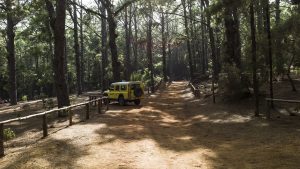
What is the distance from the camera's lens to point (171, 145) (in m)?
13.0

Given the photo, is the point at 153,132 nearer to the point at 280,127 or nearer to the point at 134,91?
the point at 280,127

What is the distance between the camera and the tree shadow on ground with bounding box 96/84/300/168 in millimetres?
10539

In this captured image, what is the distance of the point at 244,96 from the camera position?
81.3ft

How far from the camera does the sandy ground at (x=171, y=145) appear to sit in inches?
403

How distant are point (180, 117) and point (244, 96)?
5.18 meters

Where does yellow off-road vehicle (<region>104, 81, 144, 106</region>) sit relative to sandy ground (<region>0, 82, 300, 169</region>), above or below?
above

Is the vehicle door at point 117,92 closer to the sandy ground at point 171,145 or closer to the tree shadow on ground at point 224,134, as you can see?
the tree shadow on ground at point 224,134

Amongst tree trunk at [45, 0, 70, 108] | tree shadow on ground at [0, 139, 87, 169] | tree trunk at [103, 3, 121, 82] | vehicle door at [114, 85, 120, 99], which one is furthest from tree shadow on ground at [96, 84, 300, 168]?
tree trunk at [103, 3, 121, 82]

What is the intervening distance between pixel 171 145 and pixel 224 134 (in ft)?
11.1

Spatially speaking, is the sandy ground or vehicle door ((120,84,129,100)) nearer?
the sandy ground

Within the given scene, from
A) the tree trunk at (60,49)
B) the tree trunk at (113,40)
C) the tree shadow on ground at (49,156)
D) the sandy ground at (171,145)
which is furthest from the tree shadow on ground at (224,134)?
the tree trunk at (113,40)

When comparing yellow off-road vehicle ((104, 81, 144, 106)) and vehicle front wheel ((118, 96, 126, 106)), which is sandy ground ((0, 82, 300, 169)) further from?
vehicle front wheel ((118, 96, 126, 106))

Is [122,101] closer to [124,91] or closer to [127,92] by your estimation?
[124,91]

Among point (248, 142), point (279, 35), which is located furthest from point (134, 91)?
point (248, 142)
